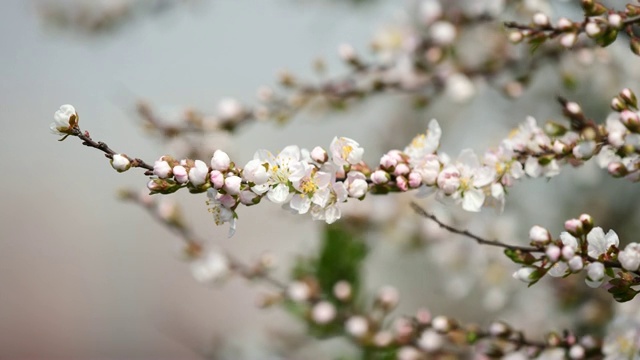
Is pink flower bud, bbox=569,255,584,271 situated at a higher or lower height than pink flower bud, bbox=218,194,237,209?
lower

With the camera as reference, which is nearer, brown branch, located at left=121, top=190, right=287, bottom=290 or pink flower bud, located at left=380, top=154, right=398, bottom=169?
pink flower bud, located at left=380, top=154, right=398, bottom=169

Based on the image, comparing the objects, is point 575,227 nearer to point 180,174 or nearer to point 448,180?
point 448,180

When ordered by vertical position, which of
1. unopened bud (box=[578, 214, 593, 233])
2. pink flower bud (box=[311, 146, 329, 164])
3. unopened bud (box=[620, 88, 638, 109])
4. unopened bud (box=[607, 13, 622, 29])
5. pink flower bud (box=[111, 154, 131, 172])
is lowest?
pink flower bud (box=[111, 154, 131, 172])

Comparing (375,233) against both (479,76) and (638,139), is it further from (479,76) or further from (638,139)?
(638,139)

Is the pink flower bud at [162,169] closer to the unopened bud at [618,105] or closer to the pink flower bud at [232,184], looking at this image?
the pink flower bud at [232,184]

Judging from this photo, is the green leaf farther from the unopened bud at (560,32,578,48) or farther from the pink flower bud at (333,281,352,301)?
the unopened bud at (560,32,578,48)

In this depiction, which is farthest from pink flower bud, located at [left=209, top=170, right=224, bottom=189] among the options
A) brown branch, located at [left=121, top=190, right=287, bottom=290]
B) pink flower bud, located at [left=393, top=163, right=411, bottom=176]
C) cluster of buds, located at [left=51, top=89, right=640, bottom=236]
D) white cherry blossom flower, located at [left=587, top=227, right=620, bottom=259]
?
brown branch, located at [left=121, top=190, right=287, bottom=290]
